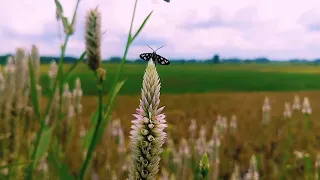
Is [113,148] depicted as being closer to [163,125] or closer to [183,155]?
[183,155]

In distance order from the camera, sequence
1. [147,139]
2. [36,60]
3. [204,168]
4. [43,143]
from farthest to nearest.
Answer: [36,60]
[43,143]
[204,168]
[147,139]

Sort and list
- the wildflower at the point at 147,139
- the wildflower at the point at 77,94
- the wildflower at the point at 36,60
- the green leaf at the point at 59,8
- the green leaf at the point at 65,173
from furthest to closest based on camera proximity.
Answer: the wildflower at the point at 77,94
the wildflower at the point at 36,60
the green leaf at the point at 59,8
the green leaf at the point at 65,173
the wildflower at the point at 147,139

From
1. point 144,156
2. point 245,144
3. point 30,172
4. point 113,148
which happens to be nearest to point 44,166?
point 30,172

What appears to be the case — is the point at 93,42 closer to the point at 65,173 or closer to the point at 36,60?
the point at 65,173

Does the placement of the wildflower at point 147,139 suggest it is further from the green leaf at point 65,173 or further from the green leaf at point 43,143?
the green leaf at point 43,143

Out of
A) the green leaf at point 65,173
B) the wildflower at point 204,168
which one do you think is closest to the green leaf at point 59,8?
the green leaf at point 65,173

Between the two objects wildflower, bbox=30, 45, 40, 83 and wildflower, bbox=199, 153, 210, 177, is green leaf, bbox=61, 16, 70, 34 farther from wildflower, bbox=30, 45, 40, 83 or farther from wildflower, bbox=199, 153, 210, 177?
wildflower, bbox=199, 153, 210, 177

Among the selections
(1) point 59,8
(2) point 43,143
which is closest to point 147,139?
(2) point 43,143
